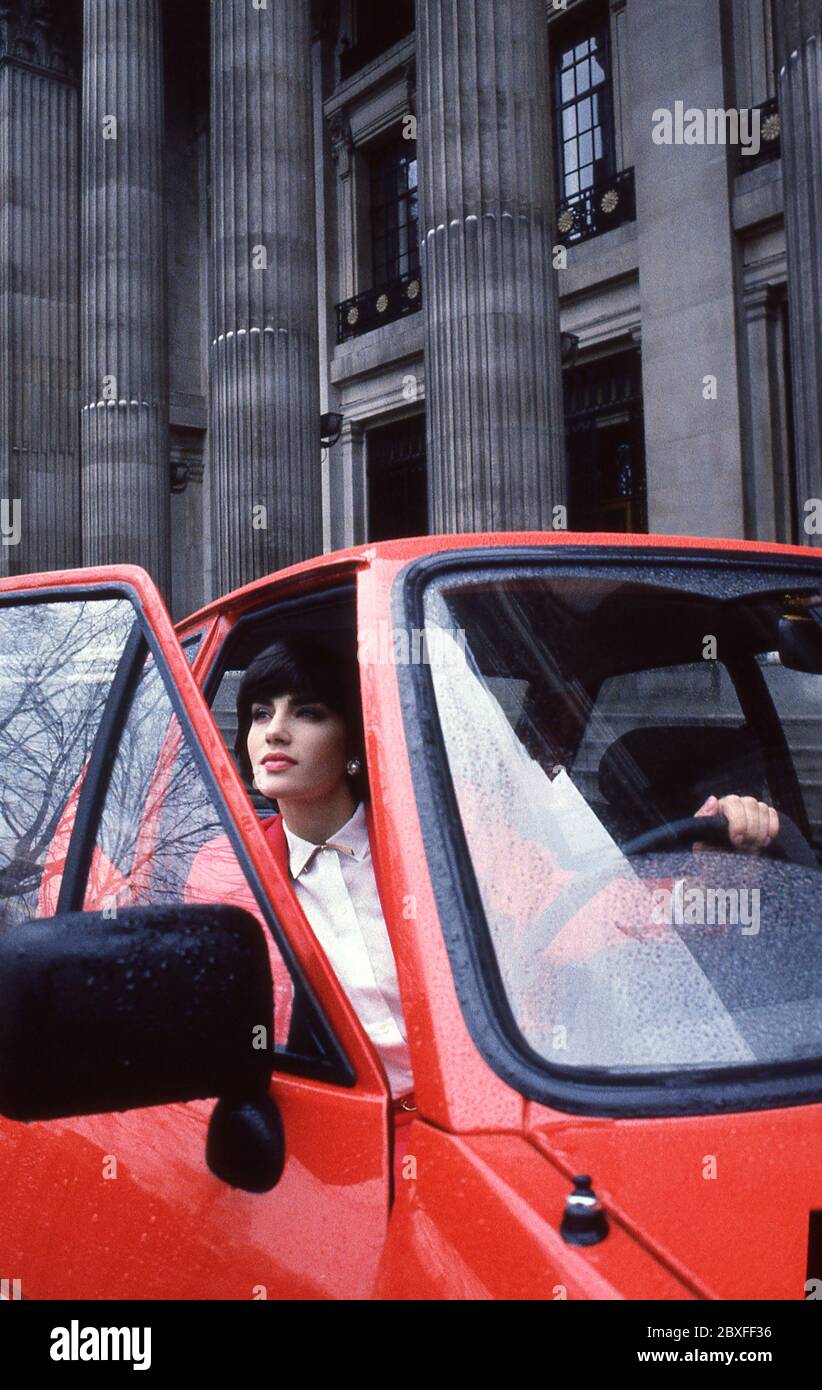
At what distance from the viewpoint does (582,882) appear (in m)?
1.40

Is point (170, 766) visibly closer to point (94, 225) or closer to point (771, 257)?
point (771, 257)

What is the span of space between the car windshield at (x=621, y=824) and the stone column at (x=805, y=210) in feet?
19.5

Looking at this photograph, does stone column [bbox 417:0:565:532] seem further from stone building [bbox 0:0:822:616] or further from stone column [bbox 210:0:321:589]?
stone column [bbox 210:0:321:589]

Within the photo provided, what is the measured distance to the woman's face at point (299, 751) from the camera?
2.03 metres

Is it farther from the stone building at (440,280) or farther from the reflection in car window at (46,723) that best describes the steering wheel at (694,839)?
the stone building at (440,280)

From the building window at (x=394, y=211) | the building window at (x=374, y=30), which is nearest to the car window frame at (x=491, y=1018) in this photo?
the building window at (x=394, y=211)

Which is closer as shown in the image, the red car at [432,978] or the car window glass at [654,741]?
the red car at [432,978]

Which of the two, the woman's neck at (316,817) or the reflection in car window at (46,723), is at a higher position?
the reflection in car window at (46,723)

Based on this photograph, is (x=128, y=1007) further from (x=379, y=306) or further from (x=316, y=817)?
(x=379, y=306)

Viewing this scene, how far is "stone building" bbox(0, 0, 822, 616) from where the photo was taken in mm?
9031
